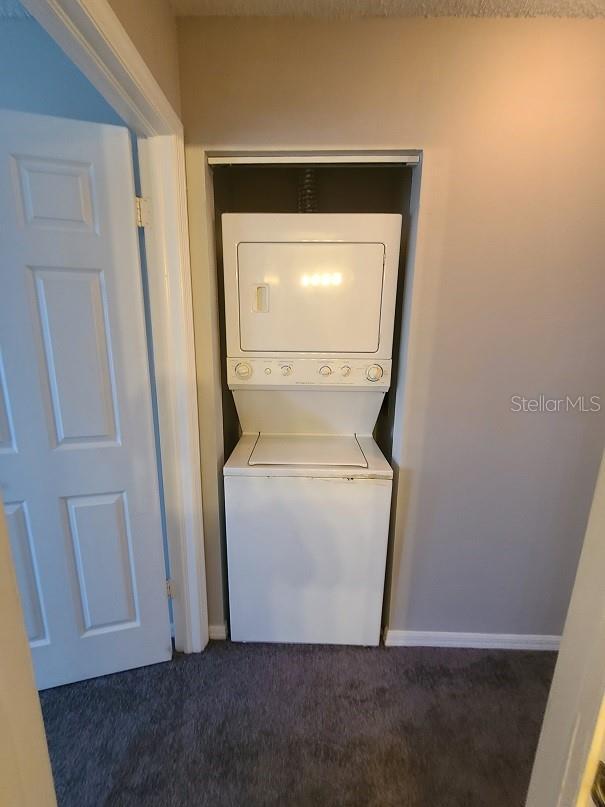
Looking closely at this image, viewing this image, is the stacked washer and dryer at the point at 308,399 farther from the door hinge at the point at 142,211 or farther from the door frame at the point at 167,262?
the door hinge at the point at 142,211

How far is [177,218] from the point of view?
4.26 ft

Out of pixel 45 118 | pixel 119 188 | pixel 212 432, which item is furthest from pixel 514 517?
pixel 45 118

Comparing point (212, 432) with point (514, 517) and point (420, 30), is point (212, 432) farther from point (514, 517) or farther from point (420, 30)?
point (420, 30)

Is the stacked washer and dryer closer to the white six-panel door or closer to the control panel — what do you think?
the control panel

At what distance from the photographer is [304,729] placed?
1.37 metres

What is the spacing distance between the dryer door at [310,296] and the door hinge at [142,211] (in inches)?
13.5

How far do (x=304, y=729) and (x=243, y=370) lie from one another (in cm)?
139

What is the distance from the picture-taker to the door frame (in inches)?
33.5

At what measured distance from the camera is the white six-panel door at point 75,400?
3.86 ft

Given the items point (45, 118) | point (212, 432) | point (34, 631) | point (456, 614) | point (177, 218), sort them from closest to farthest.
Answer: point (45, 118) < point (177, 218) < point (34, 631) < point (212, 432) < point (456, 614)

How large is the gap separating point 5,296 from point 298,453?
117 centimetres

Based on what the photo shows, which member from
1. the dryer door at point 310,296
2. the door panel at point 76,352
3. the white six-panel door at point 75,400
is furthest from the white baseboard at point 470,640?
the door panel at point 76,352

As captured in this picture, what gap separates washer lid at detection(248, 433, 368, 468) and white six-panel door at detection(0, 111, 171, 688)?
47 centimetres

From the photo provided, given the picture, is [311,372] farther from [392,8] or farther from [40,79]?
[40,79]
